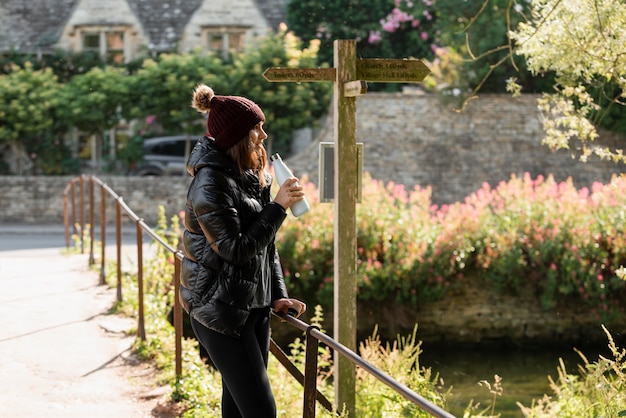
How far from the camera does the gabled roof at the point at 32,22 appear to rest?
28.6 meters

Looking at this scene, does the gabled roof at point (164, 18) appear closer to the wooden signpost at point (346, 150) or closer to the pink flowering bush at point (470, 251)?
the pink flowering bush at point (470, 251)

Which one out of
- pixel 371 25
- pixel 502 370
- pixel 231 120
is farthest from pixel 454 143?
pixel 231 120

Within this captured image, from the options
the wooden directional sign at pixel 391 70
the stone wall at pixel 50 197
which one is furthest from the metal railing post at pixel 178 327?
the stone wall at pixel 50 197

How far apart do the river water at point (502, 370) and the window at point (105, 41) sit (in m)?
19.0

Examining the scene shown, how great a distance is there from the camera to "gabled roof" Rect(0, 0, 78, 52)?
93.9 feet

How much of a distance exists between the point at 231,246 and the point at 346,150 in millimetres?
2741

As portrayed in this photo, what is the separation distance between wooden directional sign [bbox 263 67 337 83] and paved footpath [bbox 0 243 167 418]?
7.07ft

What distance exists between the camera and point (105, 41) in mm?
29234

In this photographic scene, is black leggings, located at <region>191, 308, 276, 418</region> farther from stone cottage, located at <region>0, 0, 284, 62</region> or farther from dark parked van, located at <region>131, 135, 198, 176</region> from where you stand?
stone cottage, located at <region>0, 0, 284, 62</region>

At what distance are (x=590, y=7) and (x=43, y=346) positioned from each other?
4700 mm

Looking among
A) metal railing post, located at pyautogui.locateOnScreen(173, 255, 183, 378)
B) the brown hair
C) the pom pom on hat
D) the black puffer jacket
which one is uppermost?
the pom pom on hat

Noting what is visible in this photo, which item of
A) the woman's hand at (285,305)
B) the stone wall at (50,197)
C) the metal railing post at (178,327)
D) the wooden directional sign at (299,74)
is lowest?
the stone wall at (50,197)

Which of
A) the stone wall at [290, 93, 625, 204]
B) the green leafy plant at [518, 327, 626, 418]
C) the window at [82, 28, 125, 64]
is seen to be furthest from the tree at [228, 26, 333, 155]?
the green leafy plant at [518, 327, 626, 418]

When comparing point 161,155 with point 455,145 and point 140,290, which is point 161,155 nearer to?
point 455,145
